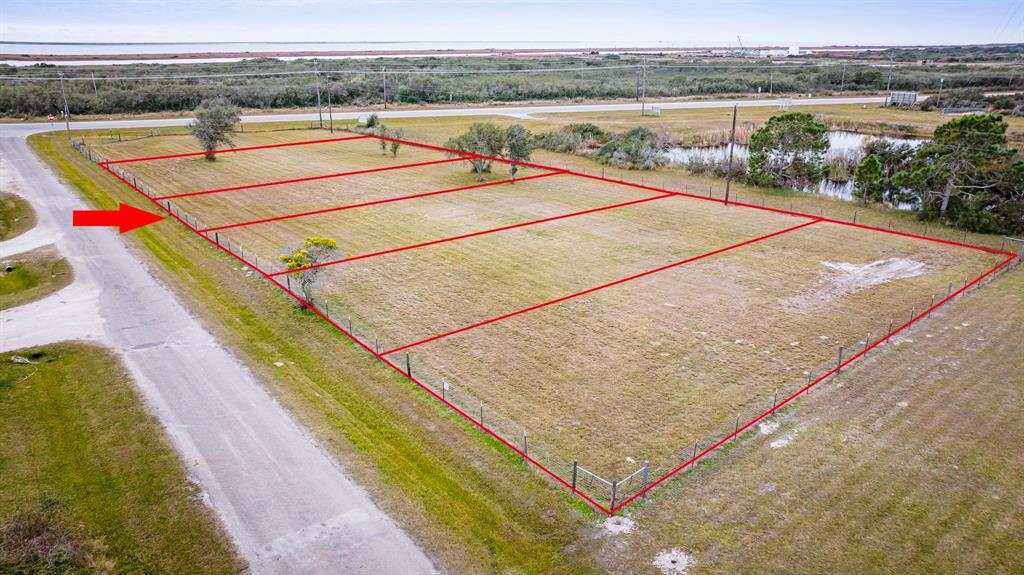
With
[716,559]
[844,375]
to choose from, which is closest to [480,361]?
[716,559]

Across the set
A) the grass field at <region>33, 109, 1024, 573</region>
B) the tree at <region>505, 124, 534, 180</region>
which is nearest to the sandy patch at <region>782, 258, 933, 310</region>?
the grass field at <region>33, 109, 1024, 573</region>

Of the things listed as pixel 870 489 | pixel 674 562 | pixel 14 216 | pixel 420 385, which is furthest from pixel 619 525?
pixel 14 216

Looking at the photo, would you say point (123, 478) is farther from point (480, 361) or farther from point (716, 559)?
point (716, 559)

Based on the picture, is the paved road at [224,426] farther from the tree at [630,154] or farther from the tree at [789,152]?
the tree at [789,152]

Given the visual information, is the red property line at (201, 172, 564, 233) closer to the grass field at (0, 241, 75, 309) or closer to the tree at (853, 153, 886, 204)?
the grass field at (0, 241, 75, 309)

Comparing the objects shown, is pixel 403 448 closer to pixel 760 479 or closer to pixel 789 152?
pixel 760 479
